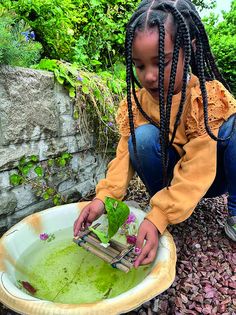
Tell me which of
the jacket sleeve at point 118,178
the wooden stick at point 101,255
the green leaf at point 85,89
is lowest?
the wooden stick at point 101,255

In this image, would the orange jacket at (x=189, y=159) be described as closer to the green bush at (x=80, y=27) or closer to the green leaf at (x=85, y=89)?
the green leaf at (x=85, y=89)

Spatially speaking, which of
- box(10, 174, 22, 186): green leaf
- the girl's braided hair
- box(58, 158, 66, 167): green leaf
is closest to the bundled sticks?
the girl's braided hair

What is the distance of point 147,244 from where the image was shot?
3.57ft

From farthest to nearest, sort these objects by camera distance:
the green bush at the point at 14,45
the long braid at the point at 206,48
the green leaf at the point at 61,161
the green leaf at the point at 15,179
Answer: the green leaf at the point at 61,161, the green leaf at the point at 15,179, the green bush at the point at 14,45, the long braid at the point at 206,48

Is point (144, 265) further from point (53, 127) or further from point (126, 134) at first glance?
point (53, 127)

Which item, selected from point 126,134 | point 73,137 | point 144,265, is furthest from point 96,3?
point 144,265

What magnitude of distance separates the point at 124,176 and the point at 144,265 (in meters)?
0.43

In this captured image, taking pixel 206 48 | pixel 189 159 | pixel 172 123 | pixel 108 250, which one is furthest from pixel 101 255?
pixel 206 48

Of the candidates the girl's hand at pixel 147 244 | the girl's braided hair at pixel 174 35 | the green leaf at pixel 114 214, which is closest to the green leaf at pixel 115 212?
the green leaf at pixel 114 214

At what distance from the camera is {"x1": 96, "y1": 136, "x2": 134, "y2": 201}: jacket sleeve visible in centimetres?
140

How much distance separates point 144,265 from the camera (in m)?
1.12

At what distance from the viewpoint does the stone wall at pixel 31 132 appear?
4.81 feet

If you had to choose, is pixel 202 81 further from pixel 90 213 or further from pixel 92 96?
pixel 92 96

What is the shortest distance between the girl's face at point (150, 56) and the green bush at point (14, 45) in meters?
0.57
